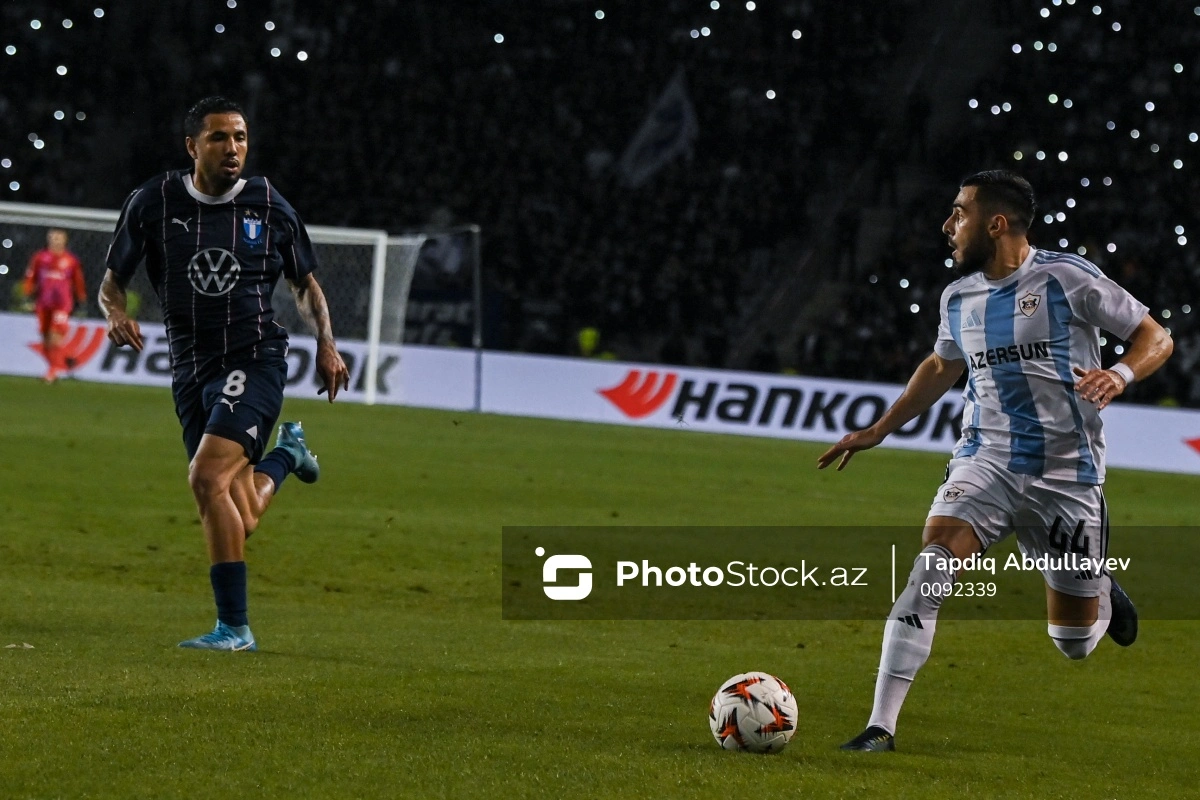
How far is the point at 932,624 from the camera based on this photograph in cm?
568

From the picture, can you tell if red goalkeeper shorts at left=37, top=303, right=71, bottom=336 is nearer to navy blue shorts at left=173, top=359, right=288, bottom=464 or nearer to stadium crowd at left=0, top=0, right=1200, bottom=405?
stadium crowd at left=0, top=0, right=1200, bottom=405

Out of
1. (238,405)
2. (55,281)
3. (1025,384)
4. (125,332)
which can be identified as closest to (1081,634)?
(1025,384)

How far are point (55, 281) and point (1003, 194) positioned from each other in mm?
18776

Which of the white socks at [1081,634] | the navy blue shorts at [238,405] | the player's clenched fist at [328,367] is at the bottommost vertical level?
the white socks at [1081,634]

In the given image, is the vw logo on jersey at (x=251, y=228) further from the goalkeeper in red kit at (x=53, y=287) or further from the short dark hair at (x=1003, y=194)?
the goalkeeper in red kit at (x=53, y=287)

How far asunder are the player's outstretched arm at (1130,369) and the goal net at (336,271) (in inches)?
718

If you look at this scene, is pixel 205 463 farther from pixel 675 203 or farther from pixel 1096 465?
pixel 675 203

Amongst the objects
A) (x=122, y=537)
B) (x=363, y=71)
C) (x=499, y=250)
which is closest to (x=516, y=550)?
(x=122, y=537)

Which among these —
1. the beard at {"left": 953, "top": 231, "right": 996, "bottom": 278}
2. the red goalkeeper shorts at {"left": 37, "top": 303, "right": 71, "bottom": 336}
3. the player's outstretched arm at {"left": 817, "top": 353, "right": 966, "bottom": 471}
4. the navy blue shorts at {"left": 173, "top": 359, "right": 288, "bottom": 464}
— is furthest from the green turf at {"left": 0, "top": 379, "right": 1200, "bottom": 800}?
the red goalkeeper shorts at {"left": 37, "top": 303, "right": 71, "bottom": 336}

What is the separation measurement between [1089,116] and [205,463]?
2402cm

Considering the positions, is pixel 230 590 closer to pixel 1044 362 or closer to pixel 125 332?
pixel 125 332

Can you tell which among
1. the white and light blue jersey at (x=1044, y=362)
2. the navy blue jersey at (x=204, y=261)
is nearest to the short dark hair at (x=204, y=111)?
the navy blue jersey at (x=204, y=261)

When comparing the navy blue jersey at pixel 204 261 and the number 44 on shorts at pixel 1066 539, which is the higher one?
the navy blue jersey at pixel 204 261

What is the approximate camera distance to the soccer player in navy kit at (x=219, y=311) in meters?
6.96
